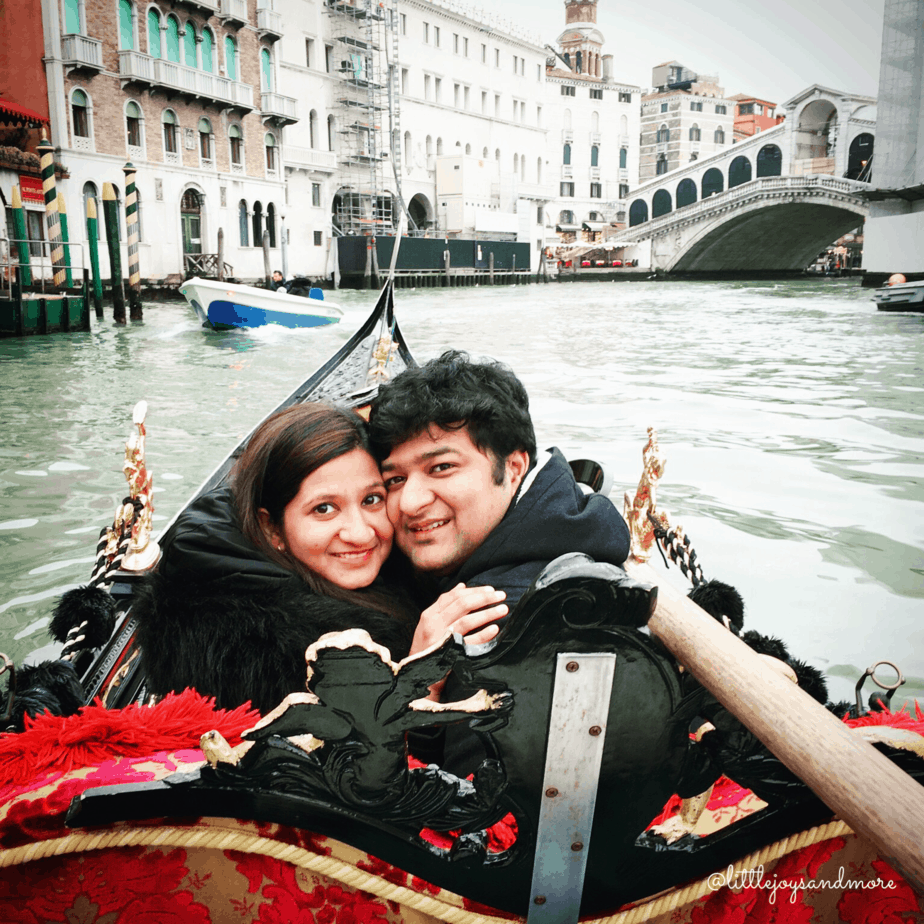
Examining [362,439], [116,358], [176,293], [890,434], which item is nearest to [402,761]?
[362,439]

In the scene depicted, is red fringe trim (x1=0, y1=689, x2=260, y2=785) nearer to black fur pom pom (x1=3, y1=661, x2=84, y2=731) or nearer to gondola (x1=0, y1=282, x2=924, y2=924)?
gondola (x1=0, y1=282, x2=924, y2=924)

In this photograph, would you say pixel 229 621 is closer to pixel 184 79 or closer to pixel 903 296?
pixel 903 296

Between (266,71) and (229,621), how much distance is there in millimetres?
14092

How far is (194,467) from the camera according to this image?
3.24 m

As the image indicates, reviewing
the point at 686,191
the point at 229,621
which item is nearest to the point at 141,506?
the point at 229,621

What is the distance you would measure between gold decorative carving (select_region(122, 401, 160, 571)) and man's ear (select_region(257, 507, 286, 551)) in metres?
0.57

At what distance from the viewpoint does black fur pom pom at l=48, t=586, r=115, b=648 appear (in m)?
1.15

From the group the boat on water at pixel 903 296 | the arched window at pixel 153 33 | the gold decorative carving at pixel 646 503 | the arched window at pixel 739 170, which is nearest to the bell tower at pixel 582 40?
the arched window at pixel 739 170

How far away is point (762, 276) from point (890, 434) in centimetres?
1852

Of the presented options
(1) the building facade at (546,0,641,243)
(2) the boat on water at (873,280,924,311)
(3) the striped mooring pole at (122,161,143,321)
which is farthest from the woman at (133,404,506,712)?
(1) the building facade at (546,0,641,243)

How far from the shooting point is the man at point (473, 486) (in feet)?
2.61

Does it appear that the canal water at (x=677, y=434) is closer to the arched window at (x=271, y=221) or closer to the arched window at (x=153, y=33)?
the arched window at (x=153, y=33)

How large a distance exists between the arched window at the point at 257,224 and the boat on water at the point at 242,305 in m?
6.29

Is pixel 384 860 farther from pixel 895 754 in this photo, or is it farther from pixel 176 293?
pixel 176 293
